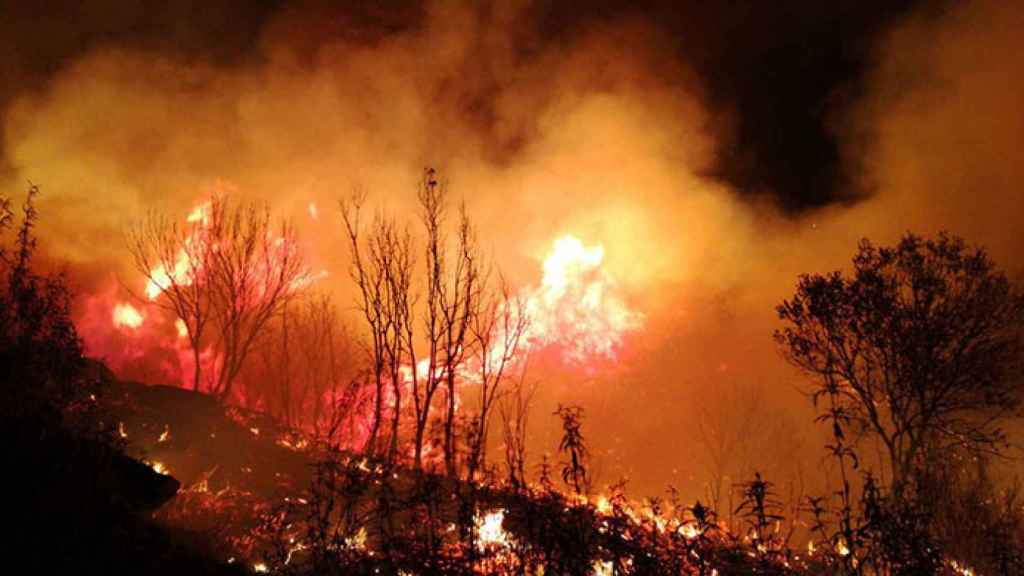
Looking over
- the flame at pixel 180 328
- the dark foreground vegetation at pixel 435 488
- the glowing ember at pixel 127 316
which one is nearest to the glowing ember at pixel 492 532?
the dark foreground vegetation at pixel 435 488

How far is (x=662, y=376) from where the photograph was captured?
52906 millimetres

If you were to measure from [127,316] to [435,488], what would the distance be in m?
33.3

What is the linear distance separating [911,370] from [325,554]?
1756 centimetres

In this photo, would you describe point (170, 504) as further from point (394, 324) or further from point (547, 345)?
point (547, 345)

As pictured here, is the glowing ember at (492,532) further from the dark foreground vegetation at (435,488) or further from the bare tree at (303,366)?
the bare tree at (303,366)

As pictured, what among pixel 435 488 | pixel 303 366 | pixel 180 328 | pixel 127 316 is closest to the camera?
pixel 435 488

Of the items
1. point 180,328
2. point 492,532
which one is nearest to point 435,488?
point 492,532

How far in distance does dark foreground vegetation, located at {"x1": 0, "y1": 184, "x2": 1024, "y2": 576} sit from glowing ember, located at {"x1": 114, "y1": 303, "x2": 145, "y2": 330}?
58.0ft

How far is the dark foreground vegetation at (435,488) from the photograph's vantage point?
6.88 m

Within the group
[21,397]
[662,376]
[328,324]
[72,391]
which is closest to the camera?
[21,397]

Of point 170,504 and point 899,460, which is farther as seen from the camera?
point 899,460

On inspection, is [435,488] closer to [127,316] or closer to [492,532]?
[492,532]

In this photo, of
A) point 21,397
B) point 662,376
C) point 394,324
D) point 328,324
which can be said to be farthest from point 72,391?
point 662,376

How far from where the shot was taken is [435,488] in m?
7.80
